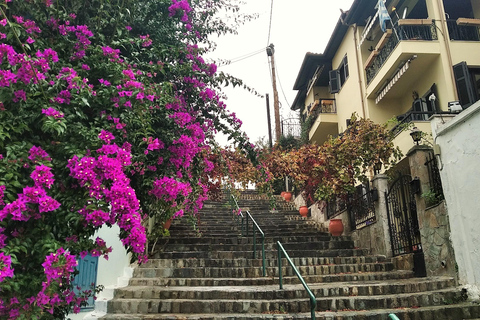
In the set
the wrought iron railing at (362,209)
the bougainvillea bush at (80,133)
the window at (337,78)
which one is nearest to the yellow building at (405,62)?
the window at (337,78)

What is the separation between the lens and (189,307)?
19.6 feet

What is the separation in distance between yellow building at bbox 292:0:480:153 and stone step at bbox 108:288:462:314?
3.52 m

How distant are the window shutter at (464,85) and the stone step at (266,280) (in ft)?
15.0

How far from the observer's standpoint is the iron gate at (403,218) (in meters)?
7.68

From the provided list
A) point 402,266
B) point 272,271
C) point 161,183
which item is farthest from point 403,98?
point 161,183

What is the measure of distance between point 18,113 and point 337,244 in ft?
26.1

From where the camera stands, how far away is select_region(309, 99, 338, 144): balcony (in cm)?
1653

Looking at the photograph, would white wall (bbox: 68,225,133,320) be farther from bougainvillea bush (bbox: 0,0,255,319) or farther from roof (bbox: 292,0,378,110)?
roof (bbox: 292,0,378,110)

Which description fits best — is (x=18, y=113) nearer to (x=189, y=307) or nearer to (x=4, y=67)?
(x=4, y=67)

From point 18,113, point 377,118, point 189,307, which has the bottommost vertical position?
point 189,307

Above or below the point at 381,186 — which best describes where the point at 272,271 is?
below

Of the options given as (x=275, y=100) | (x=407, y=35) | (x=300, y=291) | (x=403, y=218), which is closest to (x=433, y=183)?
(x=403, y=218)

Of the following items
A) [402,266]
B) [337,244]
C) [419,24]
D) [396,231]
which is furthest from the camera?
[419,24]

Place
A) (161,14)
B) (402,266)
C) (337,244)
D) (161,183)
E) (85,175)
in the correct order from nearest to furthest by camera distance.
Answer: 1. (85,175)
2. (161,183)
3. (161,14)
4. (402,266)
5. (337,244)
